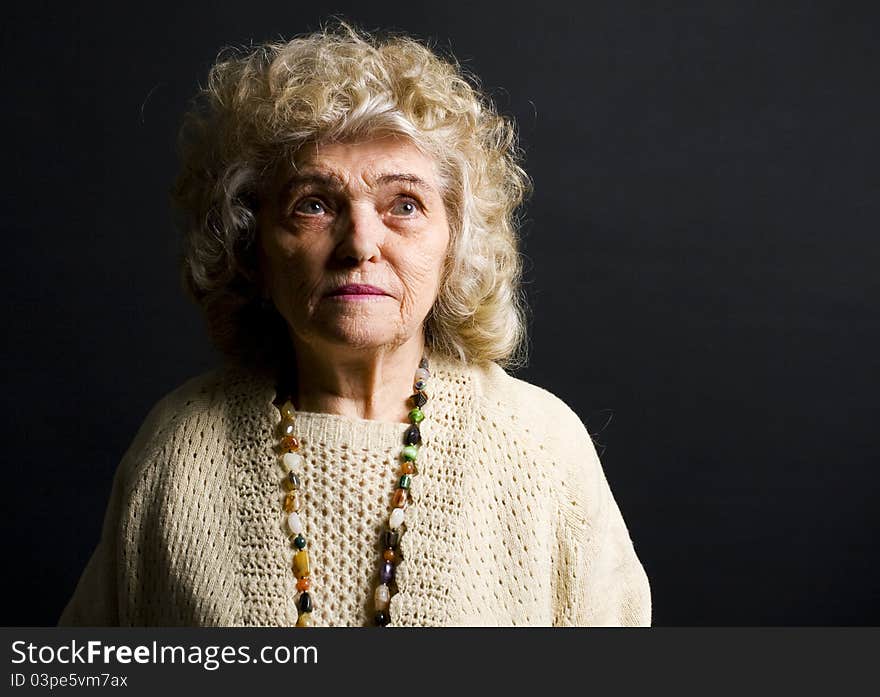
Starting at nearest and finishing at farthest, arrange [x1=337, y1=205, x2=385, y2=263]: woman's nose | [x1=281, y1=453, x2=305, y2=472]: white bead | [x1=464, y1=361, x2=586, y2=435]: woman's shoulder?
[x1=337, y1=205, x2=385, y2=263]: woman's nose < [x1=281, y1=453, x2=305, y2=472]: white bead < [x1=464, y1=361, x2=586, y2=435]: woman's shoulder

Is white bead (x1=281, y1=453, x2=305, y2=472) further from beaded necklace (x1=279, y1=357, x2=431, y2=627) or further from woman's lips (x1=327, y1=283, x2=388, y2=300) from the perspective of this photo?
woman's lips (x1=327, y1=283, x2=388, y2=300)

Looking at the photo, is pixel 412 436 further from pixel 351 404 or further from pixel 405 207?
pixel 405 207

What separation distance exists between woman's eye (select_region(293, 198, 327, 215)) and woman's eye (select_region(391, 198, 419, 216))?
0.11 metres

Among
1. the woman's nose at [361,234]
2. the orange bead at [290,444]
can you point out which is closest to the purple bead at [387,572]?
the orange bead at [290,444]

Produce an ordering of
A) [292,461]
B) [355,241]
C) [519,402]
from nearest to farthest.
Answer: [355,241] < [292,461] < [519,402]

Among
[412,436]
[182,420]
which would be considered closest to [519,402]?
[412,436]

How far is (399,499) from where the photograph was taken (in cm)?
184

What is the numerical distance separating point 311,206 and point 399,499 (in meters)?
0.47

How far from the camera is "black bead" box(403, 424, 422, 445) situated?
1.89 meters

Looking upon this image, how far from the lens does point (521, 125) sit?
251cm

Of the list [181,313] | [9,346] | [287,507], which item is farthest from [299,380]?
[9,346]

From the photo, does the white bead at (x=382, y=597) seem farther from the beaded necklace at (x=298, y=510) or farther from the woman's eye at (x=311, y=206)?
the woman's eye at (x=311, y=206)

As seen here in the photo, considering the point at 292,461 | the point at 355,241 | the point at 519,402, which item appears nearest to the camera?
the point at 355,241

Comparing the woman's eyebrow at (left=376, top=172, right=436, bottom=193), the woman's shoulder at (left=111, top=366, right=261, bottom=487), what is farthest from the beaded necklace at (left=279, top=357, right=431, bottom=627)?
the woman's eyebrow at (left=376, top=172, right=436, bottom=193)
